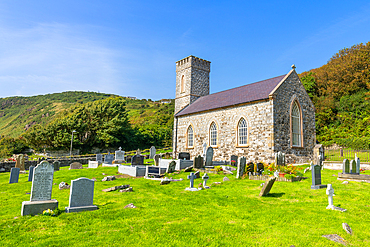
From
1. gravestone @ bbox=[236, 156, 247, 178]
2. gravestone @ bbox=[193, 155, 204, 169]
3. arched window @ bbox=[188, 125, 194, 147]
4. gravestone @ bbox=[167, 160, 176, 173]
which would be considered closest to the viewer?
gravestone @ bbox=[236, 156, 247, 178]

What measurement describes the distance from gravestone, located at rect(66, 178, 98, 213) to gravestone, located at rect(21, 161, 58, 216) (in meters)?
0.53

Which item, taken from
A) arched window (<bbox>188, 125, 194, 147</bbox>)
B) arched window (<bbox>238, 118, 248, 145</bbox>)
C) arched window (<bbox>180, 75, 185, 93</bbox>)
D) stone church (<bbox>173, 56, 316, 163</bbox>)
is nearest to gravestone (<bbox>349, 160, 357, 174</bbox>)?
stone church (<bbox>173, 56, 316, 163</bbox>)

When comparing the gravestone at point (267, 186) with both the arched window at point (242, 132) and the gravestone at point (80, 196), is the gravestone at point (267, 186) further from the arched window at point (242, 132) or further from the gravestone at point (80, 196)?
the arched window at point (242, 132)

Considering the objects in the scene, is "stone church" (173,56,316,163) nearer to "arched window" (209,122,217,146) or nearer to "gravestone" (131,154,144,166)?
"arched window" (209,122,217,146)

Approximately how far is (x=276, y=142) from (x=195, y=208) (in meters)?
13.2

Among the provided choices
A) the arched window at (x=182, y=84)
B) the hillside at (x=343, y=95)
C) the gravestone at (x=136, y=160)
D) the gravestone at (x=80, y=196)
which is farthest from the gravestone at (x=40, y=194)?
the hillside at (x=343, y=95)

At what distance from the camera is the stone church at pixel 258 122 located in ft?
63.2

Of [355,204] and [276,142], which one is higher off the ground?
[276,142]

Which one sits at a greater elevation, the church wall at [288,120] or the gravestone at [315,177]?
the church wall at [288,120]

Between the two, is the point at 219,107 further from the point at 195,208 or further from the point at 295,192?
the point at 195,208

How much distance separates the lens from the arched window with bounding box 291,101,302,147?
69.1 feet

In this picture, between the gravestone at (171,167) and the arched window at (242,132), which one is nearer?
the gravestone at (171,167)

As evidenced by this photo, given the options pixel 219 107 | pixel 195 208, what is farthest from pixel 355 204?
pixel 219 107

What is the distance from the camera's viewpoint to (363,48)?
34500 millimetres
